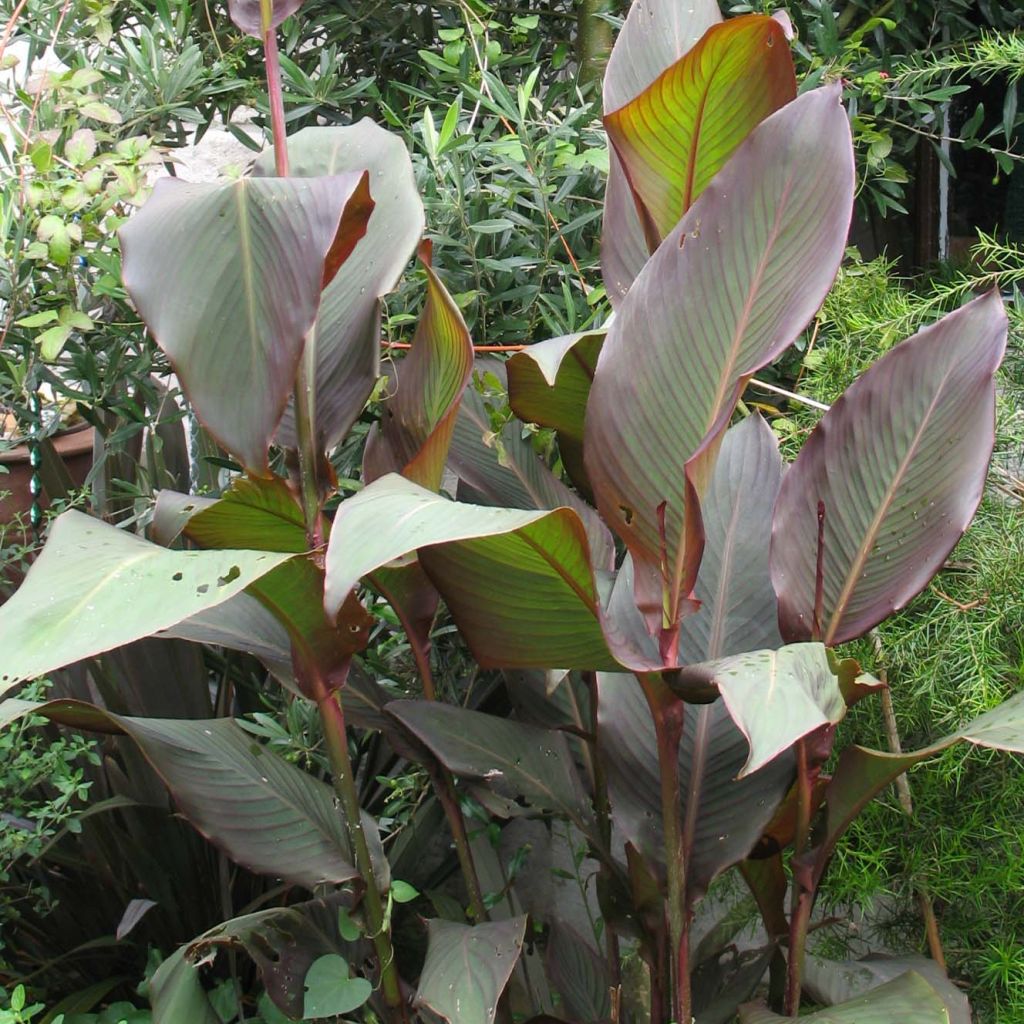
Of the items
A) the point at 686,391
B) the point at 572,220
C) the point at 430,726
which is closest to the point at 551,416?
the point at 686,391

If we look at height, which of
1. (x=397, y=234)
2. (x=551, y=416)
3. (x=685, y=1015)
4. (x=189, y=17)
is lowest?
(x=685, y=1015)

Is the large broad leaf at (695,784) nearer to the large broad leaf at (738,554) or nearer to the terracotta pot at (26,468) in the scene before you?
the large broad leaf at (738,554)

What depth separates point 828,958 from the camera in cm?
145

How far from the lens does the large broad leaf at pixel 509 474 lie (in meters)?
1.44

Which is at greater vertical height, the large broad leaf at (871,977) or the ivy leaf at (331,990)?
the ivy leaf at (331,990)

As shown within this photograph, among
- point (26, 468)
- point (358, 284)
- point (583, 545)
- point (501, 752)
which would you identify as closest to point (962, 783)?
point (501, 752)

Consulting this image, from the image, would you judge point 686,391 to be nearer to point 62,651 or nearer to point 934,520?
point 934,520

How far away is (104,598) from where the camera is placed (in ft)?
2.80

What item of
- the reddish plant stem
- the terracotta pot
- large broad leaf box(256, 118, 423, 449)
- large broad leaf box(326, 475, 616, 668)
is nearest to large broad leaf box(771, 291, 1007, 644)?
the reddish plant stem

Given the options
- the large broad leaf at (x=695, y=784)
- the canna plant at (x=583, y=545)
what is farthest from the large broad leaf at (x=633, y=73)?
the large broad leaf at (x=695, y=784)

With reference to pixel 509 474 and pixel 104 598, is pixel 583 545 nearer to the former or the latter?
pixel 104 598

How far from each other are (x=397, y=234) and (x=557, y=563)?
1.49 feet

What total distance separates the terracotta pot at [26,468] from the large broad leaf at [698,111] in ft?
3.72

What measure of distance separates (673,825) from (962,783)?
0.38m
